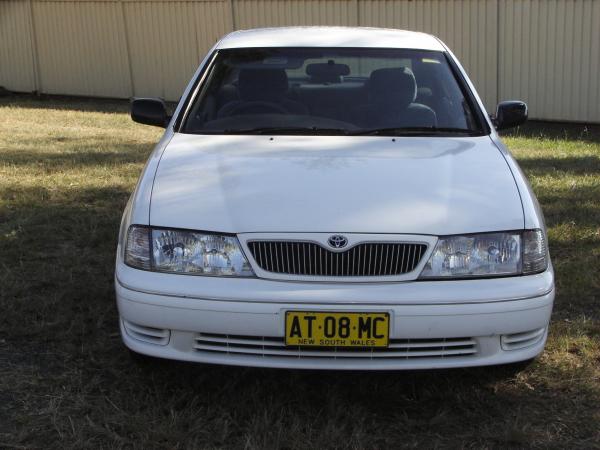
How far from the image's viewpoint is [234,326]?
124 inches

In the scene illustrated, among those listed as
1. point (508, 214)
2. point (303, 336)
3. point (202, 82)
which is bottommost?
point (303, 336)

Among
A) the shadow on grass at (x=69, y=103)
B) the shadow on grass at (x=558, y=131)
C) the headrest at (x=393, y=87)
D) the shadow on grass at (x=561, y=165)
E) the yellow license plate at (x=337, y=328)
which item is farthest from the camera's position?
the shadow on grass at (x=69, y=103)

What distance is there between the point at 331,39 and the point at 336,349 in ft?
7.64

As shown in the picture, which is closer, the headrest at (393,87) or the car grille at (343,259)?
the car grille at (343,259)

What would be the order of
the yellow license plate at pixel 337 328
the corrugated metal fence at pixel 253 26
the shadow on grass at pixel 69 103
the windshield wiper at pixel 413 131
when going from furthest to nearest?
the shadow on grass at pixel 69 103, the corrugated metal fence at pixel 253 26, the windshield wiper at pixel 413 131, the yellow license plate at pixel 337 328

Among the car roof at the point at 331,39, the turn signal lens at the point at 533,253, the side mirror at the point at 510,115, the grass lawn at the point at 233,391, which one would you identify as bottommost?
the grass lawn at the point at 233,391

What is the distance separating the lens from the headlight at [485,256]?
3.23 metres

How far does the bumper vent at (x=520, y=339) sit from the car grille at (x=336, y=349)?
0.15 metres

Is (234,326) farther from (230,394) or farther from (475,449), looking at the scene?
(475,449)

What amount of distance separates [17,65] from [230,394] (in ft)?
48.9

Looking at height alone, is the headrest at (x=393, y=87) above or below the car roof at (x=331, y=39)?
below

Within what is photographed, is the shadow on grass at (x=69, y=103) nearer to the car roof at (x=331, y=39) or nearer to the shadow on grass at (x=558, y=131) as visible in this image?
the shadow on grass at (x=558, y=131)

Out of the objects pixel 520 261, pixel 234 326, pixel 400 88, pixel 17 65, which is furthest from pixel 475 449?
pixel 17 65

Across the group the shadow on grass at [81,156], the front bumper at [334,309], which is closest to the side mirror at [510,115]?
the front bumper at [334,309]
